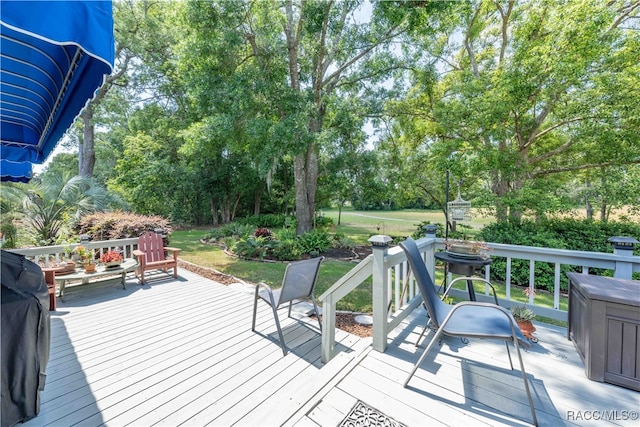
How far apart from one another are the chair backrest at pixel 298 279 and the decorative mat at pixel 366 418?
130 cm

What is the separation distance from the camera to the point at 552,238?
559cm

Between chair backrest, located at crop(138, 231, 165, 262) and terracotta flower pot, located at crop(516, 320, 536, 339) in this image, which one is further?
chair backrest, located at crop(138, 231, 165, 262)

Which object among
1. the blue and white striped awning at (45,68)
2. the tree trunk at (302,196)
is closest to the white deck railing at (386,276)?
the blue and white striped awning at (45,68)

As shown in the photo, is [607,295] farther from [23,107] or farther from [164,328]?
[23,107]

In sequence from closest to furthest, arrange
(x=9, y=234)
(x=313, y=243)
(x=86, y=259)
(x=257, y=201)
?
(x=86, y=259) → (x=9, y=234) → (x=313, y=243) → (x=257, y=201)

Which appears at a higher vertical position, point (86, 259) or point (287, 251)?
point (86, 259)

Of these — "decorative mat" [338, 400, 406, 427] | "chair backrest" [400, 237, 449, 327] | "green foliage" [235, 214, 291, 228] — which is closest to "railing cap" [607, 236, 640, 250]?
"chair backrest" [400, 237, 449, 327]

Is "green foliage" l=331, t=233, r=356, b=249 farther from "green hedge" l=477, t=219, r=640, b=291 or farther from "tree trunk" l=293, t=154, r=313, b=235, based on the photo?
"green hedge" l=477, t=219, r=640, b=291

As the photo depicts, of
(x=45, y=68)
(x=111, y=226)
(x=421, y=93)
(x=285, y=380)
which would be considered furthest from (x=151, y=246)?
(x=421, y=93)

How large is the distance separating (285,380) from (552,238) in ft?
20.5

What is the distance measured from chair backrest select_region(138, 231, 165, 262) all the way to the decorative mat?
186 inches

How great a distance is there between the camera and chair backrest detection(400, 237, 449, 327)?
77.7 inches

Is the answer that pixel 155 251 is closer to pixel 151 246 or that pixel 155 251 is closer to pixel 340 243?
pixel 151 246

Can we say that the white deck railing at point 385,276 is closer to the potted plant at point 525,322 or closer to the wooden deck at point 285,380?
the wooden deck at point 285,380
